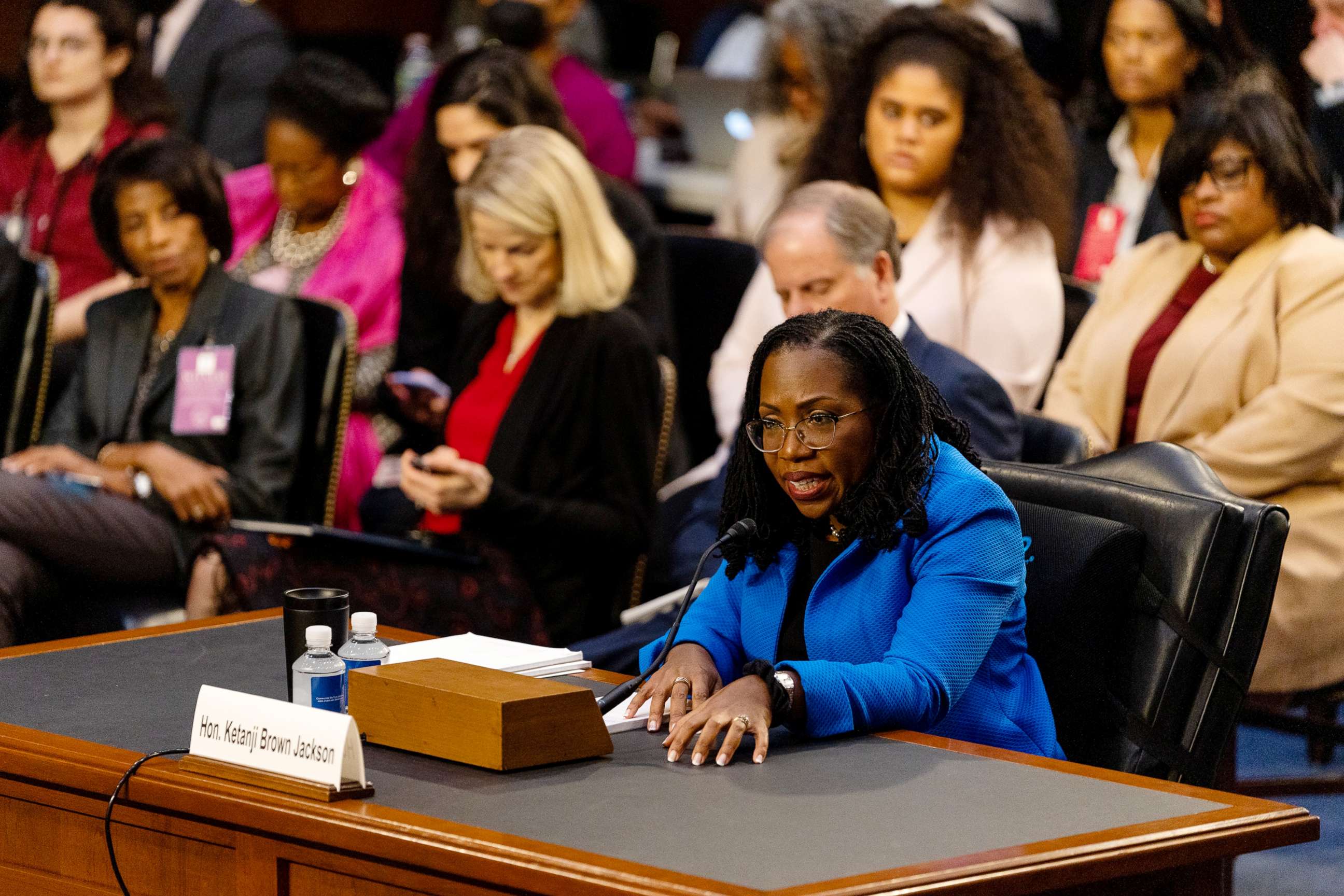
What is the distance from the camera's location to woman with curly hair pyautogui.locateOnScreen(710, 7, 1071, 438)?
12.2 feet

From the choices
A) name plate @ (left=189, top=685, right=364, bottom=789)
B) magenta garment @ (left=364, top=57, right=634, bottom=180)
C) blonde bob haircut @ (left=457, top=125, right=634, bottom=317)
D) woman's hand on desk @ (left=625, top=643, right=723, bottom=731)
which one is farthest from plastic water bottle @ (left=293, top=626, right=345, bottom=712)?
magenta garment @ (left=364, top=57, right=634, bottom=180)

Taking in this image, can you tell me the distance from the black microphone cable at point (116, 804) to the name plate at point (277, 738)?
0.12 feet

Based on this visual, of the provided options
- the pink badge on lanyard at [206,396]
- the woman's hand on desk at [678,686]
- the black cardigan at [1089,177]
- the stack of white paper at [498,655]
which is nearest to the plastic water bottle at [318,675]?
the stack of white paper at [498,655]

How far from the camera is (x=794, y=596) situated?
2119 millimetres

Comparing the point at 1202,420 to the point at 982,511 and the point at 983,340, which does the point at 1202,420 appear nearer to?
the point at 983,340

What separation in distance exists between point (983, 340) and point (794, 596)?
1.71m

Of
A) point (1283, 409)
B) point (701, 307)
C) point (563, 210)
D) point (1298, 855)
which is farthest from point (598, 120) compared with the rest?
point (1298, 855)

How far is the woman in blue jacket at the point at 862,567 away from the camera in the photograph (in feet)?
6.30

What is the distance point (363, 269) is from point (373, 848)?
2.98 m

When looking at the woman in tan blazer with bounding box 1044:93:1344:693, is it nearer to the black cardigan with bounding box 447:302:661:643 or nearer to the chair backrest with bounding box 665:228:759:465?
the black cardigan with bounding box 447:302:661:643

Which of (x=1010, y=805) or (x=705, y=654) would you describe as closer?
(x=1010, y=805)

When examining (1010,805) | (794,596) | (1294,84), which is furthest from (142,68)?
(1010,805)

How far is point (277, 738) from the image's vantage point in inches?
66.0

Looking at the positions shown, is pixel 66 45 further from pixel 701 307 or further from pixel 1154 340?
pixel 1154 340
